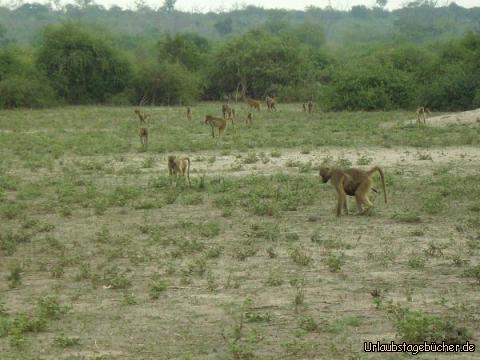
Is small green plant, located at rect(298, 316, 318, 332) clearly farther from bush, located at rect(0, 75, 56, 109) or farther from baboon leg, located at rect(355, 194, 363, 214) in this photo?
bush, located at rect(0, 75, 56, 109)

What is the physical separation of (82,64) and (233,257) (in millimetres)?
31810

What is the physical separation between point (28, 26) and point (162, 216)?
9688 centimetres

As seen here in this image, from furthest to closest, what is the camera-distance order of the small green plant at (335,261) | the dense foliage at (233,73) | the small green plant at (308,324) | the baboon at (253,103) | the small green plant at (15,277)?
1. the dense foliage at (233,73)
2. the baboon at (253,103)
3. the small green plant at (335,261)
4. the small green plant at (15,277)
5. the small green plant at (308,324)

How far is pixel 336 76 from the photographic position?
32219mm

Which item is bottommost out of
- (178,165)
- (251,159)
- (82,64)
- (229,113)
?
(251,159)

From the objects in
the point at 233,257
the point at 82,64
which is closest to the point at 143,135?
the point at 233,257

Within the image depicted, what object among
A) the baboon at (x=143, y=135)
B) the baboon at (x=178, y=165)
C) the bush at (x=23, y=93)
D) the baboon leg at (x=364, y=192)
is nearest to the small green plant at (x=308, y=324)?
the baboon leg at (x=364, y=192)

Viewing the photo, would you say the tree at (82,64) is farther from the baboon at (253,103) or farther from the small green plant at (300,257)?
the small green plant at (300,257)

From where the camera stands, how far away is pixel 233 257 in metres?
8.59

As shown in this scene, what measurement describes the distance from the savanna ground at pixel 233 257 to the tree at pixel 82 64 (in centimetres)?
2194

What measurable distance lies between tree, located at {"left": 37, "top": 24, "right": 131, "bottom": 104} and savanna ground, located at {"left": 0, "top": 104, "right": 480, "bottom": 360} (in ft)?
72.0

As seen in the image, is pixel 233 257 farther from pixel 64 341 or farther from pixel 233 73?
pixel 233 73

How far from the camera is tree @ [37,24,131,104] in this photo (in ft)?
127

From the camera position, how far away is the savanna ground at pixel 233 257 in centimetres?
607
